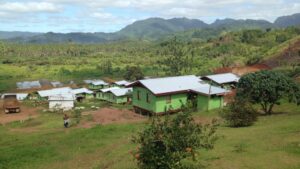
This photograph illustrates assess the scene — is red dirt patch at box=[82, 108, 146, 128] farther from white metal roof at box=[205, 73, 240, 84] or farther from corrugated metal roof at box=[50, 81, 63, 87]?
corrugated metal roof at box=[50, 81, 63, 87]

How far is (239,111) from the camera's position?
30.0 m

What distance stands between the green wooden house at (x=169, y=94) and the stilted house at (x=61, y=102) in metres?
18.8

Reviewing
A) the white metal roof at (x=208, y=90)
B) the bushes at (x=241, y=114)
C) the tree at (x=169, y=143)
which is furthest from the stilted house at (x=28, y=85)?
the tree at (x=169, y=143)

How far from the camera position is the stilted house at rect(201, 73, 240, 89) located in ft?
188

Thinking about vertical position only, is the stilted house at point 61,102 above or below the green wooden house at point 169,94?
below

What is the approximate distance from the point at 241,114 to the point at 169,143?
18.1 m

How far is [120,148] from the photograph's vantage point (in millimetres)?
26469

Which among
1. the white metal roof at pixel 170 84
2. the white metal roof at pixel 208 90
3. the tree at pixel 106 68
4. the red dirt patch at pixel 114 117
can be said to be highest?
the tree at pixel 106 68

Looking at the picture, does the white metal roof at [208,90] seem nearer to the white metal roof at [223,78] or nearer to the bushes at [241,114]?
the white metal roof at [223,78]

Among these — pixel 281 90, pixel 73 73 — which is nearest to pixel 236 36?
pixel 73 73

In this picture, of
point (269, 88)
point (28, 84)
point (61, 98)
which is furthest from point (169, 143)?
point (28, 84)

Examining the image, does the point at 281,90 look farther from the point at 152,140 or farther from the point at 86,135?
the point at 152,140

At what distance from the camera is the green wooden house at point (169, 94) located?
4409 cm

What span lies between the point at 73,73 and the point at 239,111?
102 metres
